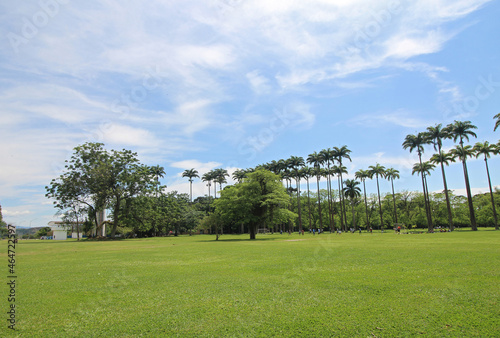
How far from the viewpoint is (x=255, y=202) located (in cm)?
4766

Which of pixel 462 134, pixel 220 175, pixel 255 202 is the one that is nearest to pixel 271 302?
pixel 255 202

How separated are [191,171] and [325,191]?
49.6 m

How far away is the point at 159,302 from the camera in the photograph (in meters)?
8.34

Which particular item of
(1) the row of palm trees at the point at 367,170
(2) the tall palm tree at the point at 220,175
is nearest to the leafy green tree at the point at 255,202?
(1) the row of palm trees at the point at 367,170

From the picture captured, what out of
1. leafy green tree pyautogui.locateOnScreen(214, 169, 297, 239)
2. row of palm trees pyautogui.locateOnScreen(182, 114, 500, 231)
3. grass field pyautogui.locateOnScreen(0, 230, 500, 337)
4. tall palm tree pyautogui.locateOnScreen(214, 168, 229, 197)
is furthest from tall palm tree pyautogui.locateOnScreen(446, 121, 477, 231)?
tall palm tree pyautogui.locateOnScreen(214, 168, 229, 197)

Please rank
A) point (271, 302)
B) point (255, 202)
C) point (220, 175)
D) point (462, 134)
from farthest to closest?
point (220, 175) → point (462, 134) → point (255, 202) → point (271, 302)

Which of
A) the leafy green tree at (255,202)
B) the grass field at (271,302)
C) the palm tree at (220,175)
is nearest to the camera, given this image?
the grass field at (271,302)

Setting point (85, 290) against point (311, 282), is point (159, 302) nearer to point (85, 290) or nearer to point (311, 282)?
point (85, 290)

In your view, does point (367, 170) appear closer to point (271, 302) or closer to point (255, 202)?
point (255, 202)

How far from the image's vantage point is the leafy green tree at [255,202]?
156 ft

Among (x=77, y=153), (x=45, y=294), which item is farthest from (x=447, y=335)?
(x=77, y=153)

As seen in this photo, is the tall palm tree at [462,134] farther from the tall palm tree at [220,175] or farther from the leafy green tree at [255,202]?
the tall palm tree at [220,175]

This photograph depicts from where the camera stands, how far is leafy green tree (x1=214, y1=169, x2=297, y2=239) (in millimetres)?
47438

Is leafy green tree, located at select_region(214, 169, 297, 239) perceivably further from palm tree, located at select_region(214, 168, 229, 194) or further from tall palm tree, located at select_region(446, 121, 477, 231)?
palm tree, located at select_region(214, 168, 229, 194)
